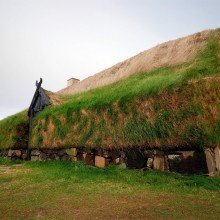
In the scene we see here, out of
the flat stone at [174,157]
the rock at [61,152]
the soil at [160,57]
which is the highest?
the soil at [160,57]

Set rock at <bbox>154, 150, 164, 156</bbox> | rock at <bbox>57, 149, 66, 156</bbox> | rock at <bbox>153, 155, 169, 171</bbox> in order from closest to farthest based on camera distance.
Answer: rock at <bbox>153, 155, 169, 171</bbox>
rock at <bbox>154, 150, 164, 156</bbox>
rock at <bbox>57, 149, 66, 156</bbox>

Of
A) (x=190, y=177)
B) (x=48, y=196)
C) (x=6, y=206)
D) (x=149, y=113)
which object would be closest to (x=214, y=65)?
(x=149, y=113)

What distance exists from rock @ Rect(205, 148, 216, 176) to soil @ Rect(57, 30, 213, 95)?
7.03 meters

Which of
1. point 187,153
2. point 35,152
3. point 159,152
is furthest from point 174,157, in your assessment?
point 35,152

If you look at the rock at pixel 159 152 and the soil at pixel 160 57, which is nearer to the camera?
the rock at pixel 159 152

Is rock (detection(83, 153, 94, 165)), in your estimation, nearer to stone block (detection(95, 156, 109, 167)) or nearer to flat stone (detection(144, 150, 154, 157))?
stone block (detection(95, 156, 109, 167))

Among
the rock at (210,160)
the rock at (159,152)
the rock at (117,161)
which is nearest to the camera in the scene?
the rock at (210,160)

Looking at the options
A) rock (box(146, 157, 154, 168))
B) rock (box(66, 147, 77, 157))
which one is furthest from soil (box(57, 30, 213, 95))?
rock (box(146, 157, 154, 168))

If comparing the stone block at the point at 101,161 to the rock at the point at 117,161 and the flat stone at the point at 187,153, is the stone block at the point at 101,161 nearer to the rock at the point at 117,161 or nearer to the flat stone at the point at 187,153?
the rock at the point at 117,161

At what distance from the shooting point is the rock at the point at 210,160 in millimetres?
5371

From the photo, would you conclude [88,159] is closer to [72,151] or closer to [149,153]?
[72,151]

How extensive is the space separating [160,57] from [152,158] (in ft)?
30.2

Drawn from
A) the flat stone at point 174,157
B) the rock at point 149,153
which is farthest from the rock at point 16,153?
the flat stone at point 174,157

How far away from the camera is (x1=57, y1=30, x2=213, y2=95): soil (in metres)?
12.6
